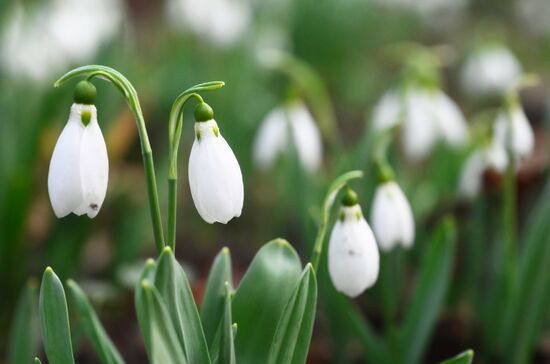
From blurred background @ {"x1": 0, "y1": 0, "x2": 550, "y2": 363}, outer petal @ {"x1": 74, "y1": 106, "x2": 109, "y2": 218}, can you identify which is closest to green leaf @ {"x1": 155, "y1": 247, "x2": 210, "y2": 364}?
outer petal @ {"x1": 74, "y1": 106, "x2": 109, "y2": 218}

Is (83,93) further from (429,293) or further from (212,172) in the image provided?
(429,293)

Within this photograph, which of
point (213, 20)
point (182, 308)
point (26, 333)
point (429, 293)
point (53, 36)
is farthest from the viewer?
point (213, 20)

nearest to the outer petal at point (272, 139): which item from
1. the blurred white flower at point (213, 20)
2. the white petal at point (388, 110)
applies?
the white petal at point (388, 110)

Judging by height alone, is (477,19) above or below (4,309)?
above

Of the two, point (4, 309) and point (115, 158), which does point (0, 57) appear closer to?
point (115, 158)

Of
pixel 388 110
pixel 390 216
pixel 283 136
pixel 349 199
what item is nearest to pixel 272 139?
pixel 283 136

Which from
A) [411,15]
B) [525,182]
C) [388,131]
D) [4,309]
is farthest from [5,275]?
[411,15]
